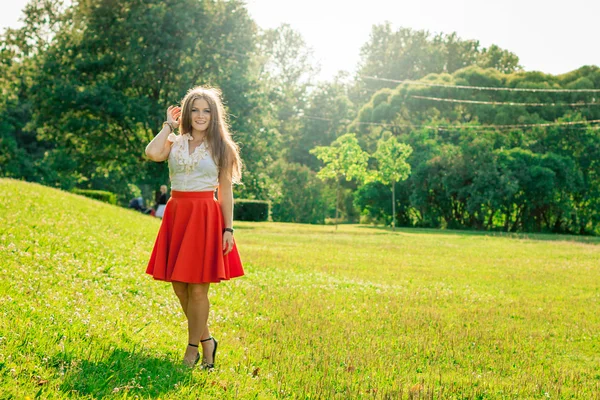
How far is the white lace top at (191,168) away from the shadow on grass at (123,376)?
1.44 meters

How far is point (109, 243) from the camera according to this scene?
13.1m

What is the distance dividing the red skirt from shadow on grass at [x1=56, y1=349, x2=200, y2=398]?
0.70 meters

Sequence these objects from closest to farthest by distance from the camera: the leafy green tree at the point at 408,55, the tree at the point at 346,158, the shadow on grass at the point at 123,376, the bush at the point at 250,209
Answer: the shadow on grass at the point at 123,376, the tree at the point at 346,158, the bush at the point at 250,209, the leafy green tree at the point at 408,55

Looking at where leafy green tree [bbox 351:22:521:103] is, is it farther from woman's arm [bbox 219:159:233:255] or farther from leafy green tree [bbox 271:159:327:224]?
woman's arm [bbox 219:159:233:255]

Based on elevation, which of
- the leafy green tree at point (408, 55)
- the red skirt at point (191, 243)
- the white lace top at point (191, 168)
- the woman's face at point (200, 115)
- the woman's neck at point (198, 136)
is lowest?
the red skirt at point (191, 243)

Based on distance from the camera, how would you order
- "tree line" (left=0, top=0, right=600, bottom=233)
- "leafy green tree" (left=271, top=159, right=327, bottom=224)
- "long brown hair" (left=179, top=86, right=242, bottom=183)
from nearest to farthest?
"long brown hair" (left=179, top=86, right=242, bottom=183) < "tree line" (left=0, top=0, right=600, bottom=233) < "leafy green tree" (left=271, top=159, right=327, bottom=224)

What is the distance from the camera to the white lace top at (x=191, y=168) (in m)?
5.50

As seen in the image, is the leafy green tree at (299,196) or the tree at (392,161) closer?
the tree at (392,161)

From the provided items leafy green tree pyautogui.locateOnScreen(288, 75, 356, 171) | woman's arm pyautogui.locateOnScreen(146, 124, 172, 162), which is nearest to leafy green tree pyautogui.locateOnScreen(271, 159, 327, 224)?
leafy green tree pyautogui.locateOnScreen(288, 75, 356, 171)

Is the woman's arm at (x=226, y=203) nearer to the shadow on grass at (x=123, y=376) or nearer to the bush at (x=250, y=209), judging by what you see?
the shadow on grass at (x=123, y=376)

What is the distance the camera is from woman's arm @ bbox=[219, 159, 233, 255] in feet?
18.1

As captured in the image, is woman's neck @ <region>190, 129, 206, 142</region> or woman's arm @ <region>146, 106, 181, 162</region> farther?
woman's neck @ <region>190, 129, 206, 142</region>

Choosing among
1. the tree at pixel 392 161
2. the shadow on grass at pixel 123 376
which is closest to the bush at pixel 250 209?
the tree at pixel 392 161

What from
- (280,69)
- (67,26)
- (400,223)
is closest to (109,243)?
(67,26)
